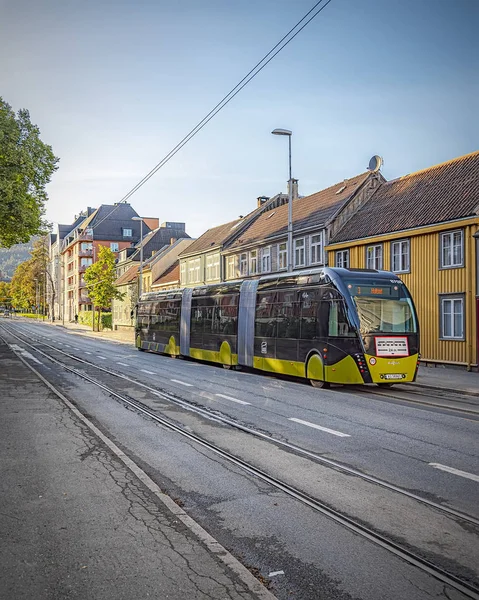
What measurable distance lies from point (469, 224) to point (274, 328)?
8.69 meters

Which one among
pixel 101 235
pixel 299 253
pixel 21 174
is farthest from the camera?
pixel 101 235

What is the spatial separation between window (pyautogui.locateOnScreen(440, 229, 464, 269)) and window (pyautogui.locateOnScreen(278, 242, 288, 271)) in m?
13.7

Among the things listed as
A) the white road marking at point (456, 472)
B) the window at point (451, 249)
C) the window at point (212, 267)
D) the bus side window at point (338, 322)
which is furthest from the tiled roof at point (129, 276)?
the white road marking at point (456, 472)

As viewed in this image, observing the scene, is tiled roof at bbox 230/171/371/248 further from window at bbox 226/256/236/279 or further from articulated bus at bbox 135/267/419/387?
articulated bus at bbox 135/267/419/387

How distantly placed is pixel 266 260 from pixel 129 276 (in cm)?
4031

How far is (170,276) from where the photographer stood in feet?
207

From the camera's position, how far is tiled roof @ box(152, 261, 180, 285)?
6131 centimetres

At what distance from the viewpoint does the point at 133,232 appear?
105625mm

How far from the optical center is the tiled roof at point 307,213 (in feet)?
110

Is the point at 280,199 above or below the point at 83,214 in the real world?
below

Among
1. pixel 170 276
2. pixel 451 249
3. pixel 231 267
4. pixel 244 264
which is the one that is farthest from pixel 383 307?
pixel 170 276

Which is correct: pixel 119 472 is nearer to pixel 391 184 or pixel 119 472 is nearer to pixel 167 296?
pixel 167 296

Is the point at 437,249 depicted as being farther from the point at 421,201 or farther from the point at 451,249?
the point at 421,201

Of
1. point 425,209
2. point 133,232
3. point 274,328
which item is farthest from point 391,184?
point 133,232
